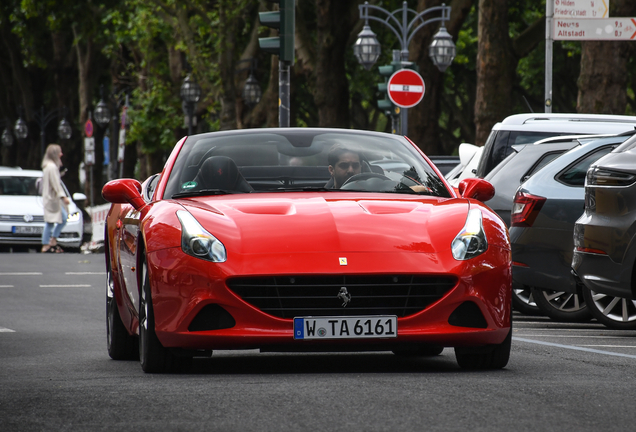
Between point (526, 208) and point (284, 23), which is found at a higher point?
point (284, 23)

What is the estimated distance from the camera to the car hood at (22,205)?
1050 inches

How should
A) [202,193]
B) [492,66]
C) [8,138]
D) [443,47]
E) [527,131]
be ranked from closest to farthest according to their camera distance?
[202,193], [527,131], [492,66], [443,47], [8,138]

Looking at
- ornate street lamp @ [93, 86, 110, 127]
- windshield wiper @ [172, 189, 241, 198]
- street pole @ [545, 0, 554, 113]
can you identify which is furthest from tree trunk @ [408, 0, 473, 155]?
windshield wiper @ [172, 189, 241, 198]

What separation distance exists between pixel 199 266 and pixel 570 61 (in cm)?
3876

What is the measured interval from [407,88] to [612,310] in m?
15.9

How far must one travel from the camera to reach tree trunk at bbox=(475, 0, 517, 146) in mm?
25203

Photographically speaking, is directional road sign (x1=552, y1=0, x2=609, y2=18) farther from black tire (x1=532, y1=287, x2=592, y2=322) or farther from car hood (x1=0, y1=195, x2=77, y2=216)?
car hood (x1=0, y1=195, x2=77, y2=216)

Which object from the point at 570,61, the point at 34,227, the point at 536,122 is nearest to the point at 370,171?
the point at 536,122

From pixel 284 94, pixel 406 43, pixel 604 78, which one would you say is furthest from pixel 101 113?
pixel 604 78

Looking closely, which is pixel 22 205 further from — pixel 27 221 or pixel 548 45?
pixel 548 45

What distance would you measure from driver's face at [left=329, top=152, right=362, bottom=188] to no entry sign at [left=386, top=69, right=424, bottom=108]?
59.9 ft

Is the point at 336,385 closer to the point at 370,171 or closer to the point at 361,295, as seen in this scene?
the point at 361,295

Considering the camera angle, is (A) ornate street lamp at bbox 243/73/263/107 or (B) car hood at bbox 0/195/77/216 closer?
(B) car hood at bbox 0/195/77/216

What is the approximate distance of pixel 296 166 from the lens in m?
7.97
